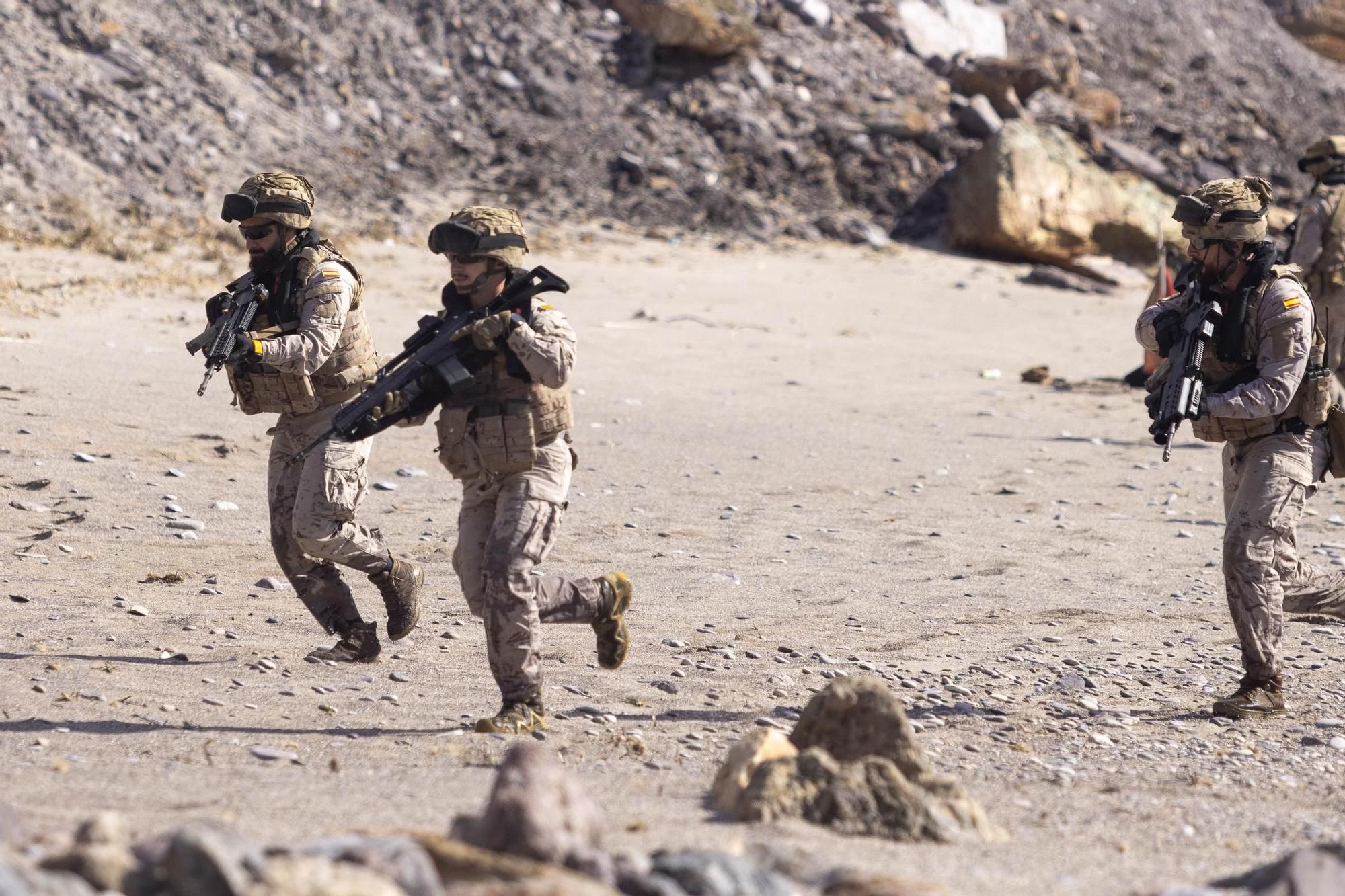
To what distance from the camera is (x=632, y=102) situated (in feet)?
68.2

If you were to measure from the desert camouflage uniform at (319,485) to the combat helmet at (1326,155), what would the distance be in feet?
19.2

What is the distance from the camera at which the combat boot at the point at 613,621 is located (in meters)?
5.20

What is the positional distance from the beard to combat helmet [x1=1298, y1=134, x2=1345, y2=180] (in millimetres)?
5931

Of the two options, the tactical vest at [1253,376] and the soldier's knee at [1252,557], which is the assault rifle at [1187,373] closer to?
the tactical vest at [1253,376]

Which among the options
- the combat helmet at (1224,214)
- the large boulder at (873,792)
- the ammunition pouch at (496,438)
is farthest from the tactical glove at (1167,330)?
the ammunition pouch at (496,438)

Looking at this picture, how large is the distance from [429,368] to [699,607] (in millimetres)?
2416

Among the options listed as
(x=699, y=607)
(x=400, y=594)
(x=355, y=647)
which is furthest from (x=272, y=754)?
(x=699, y=607)

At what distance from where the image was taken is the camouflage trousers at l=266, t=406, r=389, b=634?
18.3 ft

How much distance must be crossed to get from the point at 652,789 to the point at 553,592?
945 mm

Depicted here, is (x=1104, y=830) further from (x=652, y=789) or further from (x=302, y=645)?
(x=302, y=645)

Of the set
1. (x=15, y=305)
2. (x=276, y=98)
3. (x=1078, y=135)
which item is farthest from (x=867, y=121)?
(x=15, y=305)

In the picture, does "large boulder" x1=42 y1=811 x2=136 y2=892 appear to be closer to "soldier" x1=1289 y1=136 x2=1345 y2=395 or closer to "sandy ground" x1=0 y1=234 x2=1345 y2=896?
"sandy ground" x1=0 y1=234 x2=1345 y2=896

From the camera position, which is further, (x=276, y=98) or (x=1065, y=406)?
(x=276, y=98)

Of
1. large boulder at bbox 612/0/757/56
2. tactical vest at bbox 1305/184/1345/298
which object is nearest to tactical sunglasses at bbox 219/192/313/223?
tactical vest at bbox 1305/184/1345/298
